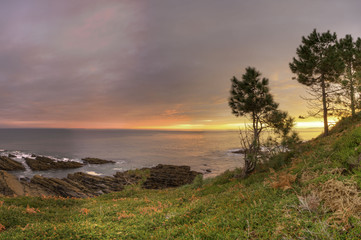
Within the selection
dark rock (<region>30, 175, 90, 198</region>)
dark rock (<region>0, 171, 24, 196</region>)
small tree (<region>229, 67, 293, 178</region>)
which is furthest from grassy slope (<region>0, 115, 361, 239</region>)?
dark rock (<region>30, 175, 90, 198</region>)

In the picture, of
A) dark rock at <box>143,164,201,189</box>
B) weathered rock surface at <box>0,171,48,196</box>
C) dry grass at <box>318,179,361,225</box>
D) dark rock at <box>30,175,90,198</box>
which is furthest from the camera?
dark rock at <box>143,164,201,189</box>

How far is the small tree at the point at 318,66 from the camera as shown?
23344mm

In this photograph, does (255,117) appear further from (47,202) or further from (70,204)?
(47,202)

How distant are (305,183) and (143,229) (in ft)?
24.7

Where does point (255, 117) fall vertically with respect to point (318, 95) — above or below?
below

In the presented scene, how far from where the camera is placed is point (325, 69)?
23.5m

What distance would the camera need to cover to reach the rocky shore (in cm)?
3366

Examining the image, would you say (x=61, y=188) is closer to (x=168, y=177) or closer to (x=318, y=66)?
(x=168, y=177)

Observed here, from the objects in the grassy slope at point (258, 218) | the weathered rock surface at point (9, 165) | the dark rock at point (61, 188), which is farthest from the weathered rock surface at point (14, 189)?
the weathered rock surface at point (9, 165)

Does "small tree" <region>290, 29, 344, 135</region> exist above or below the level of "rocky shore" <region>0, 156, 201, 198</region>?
above

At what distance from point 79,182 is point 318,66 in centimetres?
5047

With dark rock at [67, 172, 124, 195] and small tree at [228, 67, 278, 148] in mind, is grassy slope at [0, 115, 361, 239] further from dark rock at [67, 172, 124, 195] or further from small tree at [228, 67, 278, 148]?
dark rock at [67, 172, 124, 195]

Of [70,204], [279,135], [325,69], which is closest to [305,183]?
[279,135]

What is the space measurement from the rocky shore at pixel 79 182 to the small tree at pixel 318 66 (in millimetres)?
28505
